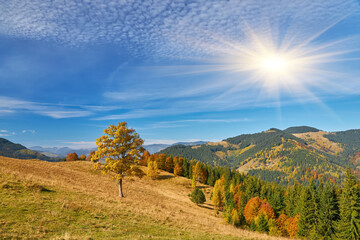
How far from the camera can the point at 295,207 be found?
8600 centimetres

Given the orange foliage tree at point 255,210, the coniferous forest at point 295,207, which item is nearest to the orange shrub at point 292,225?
the coniferous forest at point 295,207

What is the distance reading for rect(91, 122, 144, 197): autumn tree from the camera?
3659 cm

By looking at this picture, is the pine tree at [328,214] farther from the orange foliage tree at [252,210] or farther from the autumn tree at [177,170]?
the autumn tree at [177,170]

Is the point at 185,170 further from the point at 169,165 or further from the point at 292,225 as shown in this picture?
the point at 292,225

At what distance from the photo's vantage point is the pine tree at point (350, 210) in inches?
1869

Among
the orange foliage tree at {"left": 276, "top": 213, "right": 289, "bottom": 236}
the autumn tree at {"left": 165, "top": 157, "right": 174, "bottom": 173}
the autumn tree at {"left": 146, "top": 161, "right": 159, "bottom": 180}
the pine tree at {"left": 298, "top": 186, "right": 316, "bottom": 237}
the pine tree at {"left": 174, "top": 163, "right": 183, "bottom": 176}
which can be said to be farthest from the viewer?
the autumn tree at {"left": 165, "top": 157, "right": 174, "bottom": 173}

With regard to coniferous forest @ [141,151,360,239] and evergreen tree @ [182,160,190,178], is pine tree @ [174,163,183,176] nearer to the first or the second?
coniferous forest @ [141,151,360,239]

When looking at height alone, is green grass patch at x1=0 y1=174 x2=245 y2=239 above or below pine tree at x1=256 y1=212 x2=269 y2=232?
above

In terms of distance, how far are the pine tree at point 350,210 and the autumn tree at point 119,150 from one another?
54.4 metres

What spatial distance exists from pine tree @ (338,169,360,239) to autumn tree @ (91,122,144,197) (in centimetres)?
5438

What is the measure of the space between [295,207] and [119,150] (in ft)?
288

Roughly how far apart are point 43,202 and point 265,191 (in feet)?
372

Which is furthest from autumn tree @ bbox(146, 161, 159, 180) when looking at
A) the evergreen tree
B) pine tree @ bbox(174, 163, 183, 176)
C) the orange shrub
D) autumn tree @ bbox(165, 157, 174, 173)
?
the orange shrub

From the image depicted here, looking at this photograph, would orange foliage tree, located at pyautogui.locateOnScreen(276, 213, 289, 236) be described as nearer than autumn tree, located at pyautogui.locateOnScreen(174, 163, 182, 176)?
Yes
